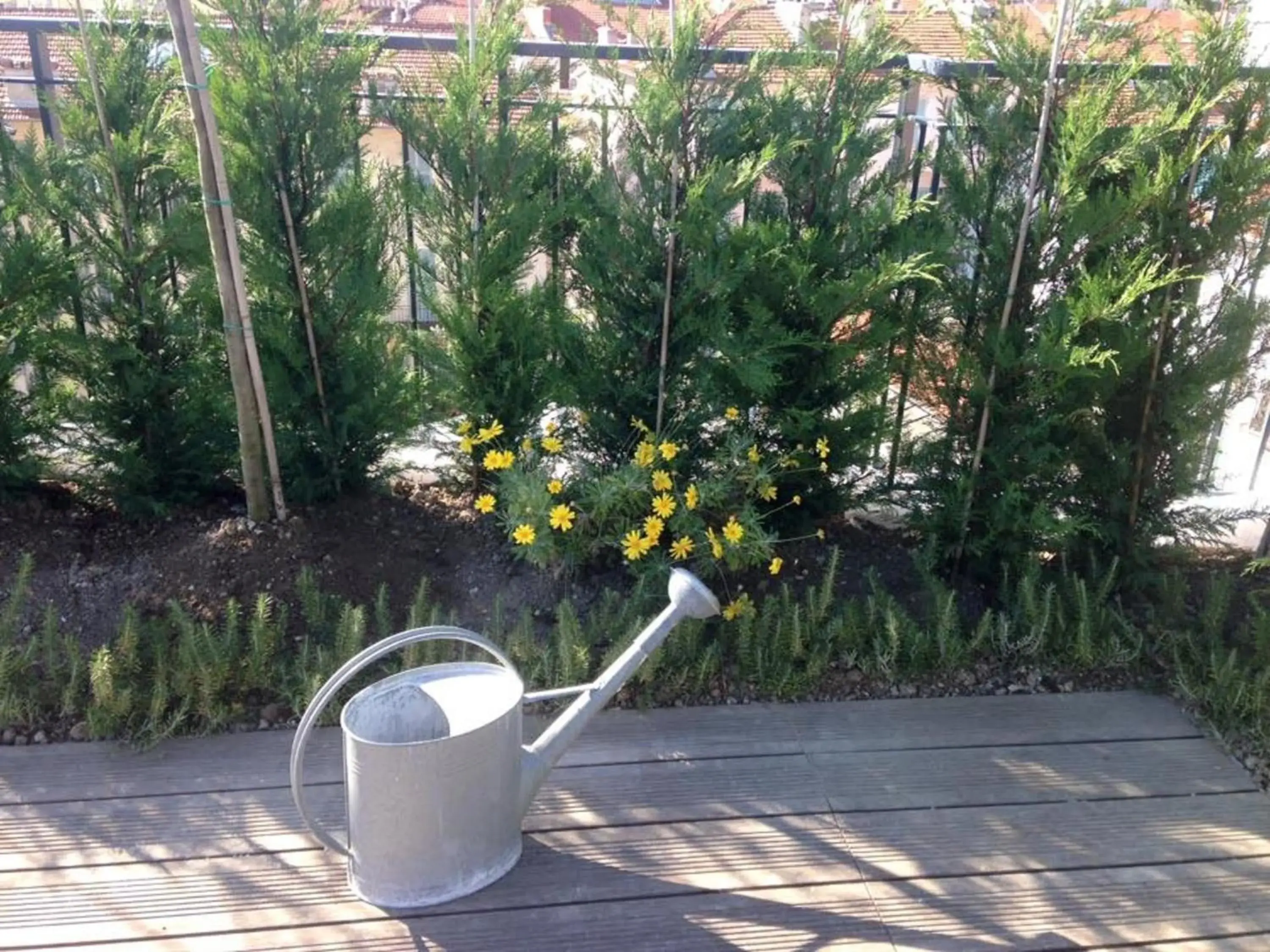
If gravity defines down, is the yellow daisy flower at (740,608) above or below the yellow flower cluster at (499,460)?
below

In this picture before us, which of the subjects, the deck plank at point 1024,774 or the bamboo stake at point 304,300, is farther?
the bamboo stake at point 304,300

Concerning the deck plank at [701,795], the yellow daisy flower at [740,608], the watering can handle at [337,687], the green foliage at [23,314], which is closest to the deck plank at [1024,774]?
the deck plank at [701,795]

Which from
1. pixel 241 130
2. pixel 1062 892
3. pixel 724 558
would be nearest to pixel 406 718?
pixel 724 558

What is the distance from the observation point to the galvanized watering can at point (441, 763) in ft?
7.06

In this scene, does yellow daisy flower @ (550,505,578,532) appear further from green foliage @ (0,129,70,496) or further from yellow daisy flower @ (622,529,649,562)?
green foliage @ (0,129,70,496)

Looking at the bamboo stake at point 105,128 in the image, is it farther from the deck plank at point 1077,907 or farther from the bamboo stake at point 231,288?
the deck plank at point 1077,907

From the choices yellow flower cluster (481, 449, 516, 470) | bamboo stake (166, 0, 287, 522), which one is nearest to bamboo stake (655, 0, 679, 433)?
yellow flower cluster (481, 449, 516, 470)

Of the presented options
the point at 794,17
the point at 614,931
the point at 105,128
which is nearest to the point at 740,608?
the point at 614,931

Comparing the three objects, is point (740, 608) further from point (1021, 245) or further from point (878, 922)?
point (1021, 245)

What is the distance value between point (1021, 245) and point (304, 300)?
240 cm

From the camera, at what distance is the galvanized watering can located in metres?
2.15

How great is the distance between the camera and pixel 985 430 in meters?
3.50

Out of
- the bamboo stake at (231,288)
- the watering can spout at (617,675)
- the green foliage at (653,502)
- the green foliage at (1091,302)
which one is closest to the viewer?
the watering can spout at (617,675)

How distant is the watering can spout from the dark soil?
977mm
